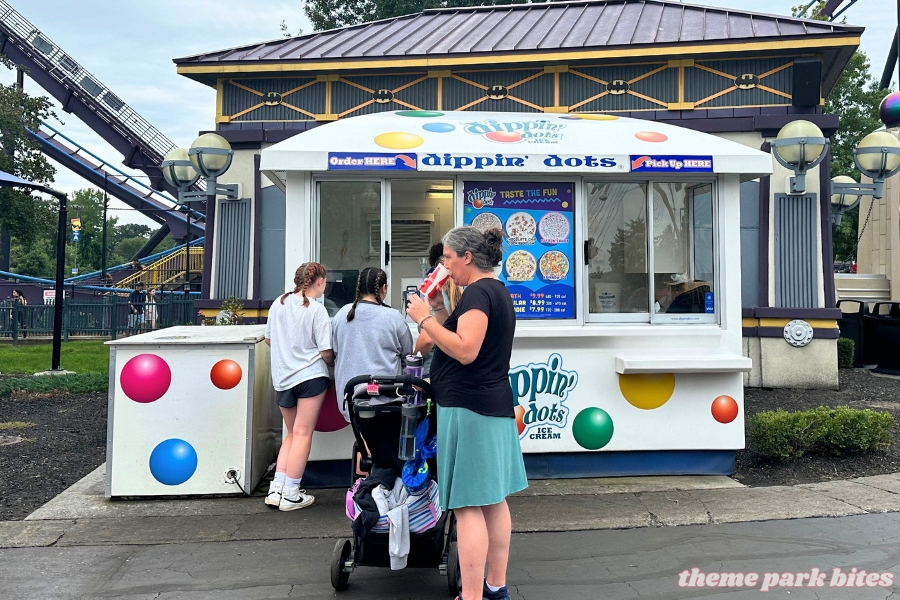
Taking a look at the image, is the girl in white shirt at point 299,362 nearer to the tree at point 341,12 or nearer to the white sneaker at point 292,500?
the white sneaker at point 292,500

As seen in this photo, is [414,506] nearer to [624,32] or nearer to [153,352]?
[153,352]

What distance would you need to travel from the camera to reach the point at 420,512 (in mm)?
3963

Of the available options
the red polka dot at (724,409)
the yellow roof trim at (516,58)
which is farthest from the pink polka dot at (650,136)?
the yellow roof trim at (516,58)

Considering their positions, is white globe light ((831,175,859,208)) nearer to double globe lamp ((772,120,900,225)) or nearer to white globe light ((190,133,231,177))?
double globe lamp ((772,120,900,225))

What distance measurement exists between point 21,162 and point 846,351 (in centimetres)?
2313

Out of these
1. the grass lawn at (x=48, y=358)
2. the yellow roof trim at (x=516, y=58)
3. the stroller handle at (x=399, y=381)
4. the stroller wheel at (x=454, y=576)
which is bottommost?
the stroller wheel at (x=454, y=576)

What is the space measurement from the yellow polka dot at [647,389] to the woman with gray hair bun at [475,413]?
9.25 feet

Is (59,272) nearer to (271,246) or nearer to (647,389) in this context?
(271,246)

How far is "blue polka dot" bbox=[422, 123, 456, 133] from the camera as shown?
6.43 m

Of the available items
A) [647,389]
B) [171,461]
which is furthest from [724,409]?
[171,461]

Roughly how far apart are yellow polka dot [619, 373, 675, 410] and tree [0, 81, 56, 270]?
72.7 ft

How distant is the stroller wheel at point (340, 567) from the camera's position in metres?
4.02

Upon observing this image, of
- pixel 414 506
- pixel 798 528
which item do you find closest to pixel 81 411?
pixel 414 506

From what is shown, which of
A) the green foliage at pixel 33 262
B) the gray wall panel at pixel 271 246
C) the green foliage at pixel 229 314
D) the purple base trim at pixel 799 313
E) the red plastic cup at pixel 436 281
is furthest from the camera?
the green foliage at pixel 33 262
